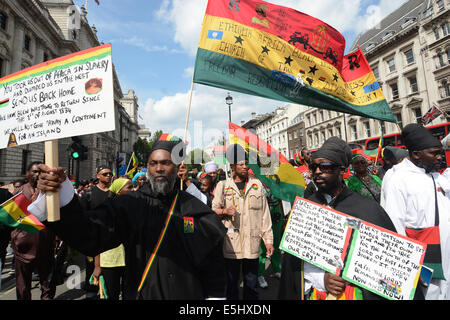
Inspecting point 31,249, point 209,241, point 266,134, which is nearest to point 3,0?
point 31,249

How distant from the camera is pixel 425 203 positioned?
2.33 meters

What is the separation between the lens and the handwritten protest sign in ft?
5.28

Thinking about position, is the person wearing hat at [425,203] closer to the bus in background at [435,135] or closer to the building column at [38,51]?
the bus in background at [435,135]

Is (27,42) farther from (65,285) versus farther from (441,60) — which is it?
(441,60)

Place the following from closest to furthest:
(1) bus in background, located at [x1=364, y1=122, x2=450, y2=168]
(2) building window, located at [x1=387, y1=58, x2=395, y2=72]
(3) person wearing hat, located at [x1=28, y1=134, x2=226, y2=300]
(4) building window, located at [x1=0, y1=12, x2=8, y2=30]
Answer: (3) person wearing hat, located at [x1=28, y1=134, x2=226, y2=300] < (1) bus in background, located at [x1=364, y1=122, x2=450, y2=168] < (4) building window, located at [x1=0, y1=12, x2=8, y2=30] < (2) building window, located at [x1=387, y1=58, x2=395, y2=72]

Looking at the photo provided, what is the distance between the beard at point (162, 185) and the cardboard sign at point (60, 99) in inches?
23.8

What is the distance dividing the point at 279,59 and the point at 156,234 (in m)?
3.24

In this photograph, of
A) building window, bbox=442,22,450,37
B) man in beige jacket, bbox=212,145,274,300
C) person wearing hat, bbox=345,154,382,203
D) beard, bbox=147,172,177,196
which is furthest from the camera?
building window, bbox=442,22,450,37

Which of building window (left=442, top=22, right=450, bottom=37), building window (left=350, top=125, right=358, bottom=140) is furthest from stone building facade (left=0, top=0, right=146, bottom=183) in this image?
building window (left=442, top=22, right=450, bottom=37)

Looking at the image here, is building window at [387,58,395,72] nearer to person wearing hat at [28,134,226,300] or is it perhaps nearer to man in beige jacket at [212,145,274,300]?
man in beige jacket at [212,145,274,300]

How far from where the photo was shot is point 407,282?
1597mm

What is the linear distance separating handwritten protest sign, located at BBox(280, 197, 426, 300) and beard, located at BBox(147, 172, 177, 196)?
1.04m

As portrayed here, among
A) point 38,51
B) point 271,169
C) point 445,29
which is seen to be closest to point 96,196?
point 271,169
